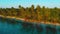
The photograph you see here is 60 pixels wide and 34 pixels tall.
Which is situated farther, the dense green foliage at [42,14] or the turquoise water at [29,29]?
the dense green foliage at [42,14]

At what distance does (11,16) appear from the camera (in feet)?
172

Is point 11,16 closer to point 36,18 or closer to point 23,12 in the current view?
point 23,12

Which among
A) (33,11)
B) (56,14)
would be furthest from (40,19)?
(33,11)

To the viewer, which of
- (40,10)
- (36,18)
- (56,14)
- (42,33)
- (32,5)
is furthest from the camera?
(32,5)

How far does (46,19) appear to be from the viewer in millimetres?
38688

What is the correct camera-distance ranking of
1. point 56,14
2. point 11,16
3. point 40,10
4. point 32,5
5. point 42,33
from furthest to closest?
point 11,16
point 32,5
point 40,10
point 56,14
point 42,33

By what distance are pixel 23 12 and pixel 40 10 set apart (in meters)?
6.33

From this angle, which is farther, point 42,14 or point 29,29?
point 42,14

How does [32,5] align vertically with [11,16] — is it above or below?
above

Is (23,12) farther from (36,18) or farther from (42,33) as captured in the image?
(42,33)

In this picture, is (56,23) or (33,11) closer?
(56,23)

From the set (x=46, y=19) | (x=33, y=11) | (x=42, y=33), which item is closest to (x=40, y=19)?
(x=46, y=19)

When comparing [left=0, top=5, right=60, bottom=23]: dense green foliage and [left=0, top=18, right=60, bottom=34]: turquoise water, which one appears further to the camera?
[left=0, top=5, right=60, bottom=23]: dense green foliage

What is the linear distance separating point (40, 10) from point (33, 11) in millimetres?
2670
